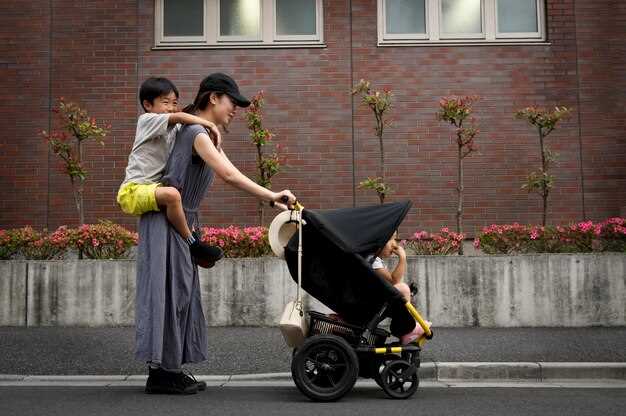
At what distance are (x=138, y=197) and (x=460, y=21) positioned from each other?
8.56m

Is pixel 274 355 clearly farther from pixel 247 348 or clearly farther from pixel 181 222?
pixel 181 222

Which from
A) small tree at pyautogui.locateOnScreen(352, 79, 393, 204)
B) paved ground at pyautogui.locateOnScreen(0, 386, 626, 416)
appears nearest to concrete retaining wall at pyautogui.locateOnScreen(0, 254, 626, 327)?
small tree at pyautogui.locateOnScreen(352, 79, 393, 204)

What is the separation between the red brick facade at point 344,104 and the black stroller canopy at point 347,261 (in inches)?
252

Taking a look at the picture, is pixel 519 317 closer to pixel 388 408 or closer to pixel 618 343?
pixel 618 343

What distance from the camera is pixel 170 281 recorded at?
4777 mm

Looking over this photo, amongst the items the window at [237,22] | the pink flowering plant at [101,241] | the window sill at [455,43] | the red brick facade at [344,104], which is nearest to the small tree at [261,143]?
the red brick facade at [344,104]

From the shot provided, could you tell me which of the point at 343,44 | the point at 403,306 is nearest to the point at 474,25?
the point at 343,44

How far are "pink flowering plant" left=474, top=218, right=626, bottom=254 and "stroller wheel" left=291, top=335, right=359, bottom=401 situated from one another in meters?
5.18

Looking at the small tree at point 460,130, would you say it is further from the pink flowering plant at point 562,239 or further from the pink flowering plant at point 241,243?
the pink flowering plant at point 241,243

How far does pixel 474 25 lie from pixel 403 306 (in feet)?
26.7

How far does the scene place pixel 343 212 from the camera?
4.91 meters

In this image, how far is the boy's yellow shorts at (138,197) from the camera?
15.3ft

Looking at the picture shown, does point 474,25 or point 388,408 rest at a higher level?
point 474,25

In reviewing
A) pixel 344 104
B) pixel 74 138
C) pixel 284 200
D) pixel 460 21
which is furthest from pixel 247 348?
pixel 460 21
